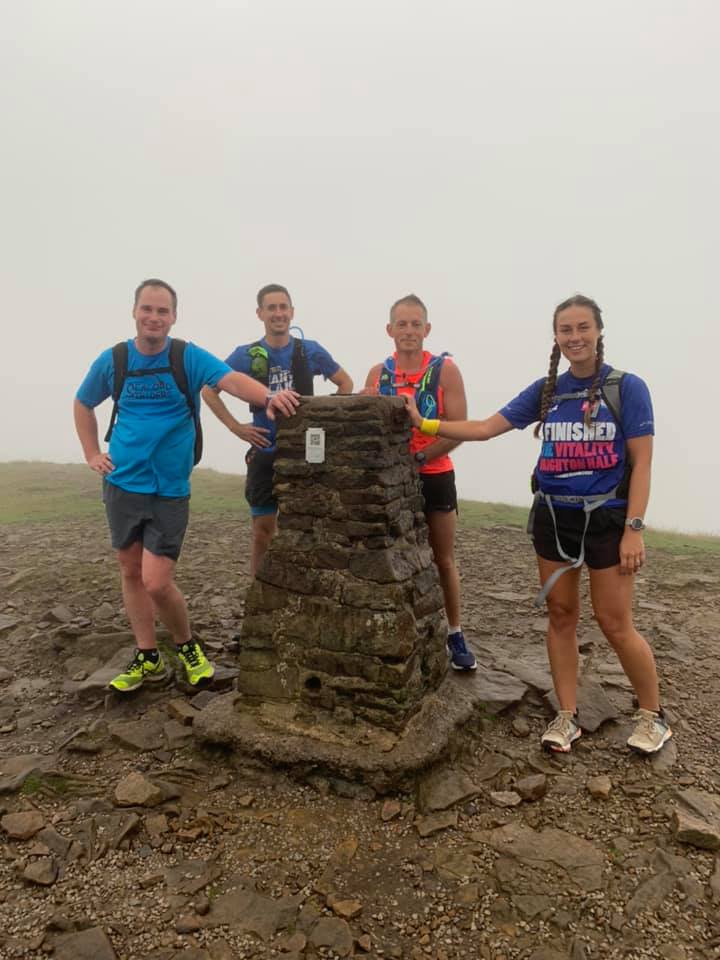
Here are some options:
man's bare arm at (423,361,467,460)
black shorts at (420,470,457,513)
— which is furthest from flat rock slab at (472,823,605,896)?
man's bare arm at (423,361,467,460)

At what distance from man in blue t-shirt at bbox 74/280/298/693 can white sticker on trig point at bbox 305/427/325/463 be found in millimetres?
287

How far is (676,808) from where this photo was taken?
413 centimetres

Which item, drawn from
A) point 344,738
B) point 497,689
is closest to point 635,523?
point 497,689

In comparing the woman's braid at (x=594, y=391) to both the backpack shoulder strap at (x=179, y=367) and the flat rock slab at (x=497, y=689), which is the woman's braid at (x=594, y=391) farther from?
the backpack shoulder strap at (x=179, y=367)

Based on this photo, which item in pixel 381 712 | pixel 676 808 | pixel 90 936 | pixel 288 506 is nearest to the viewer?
pixel 90 936

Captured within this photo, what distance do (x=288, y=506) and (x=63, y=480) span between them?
17360 mm

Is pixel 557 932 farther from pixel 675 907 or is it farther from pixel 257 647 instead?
pixel 257 647

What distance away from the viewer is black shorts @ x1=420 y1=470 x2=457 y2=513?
17.6 feet

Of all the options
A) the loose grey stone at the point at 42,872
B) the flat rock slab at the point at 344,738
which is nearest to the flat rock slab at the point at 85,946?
the loose grey stone at the point at 42,872

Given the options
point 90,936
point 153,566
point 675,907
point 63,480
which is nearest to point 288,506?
point 153,566

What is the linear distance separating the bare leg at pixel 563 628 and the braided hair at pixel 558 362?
1.19 m

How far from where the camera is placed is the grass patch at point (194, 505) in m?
13.1

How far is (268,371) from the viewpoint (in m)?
5.74

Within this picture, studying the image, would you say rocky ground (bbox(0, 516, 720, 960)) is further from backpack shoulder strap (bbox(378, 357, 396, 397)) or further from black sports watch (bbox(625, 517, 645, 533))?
backpack shoulder strap (bbox(378, 357, 396, 397))
